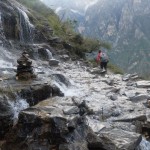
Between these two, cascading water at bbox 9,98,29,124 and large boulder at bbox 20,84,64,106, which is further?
large boulder at bbox 20,84,64,106

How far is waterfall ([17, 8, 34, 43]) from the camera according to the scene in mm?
34406

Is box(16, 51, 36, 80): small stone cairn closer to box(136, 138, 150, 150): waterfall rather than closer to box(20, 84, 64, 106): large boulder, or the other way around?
box(20, 84, 64, 106): large boulder

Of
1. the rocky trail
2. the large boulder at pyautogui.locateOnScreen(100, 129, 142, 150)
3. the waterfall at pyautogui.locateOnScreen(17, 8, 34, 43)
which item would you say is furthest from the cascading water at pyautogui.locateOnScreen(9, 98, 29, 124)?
the waterfall at pyautogui.locateOnScreen(17, 8, 34, 43)

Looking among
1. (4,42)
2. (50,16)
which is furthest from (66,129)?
(50,16)

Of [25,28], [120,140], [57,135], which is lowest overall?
[120,140]

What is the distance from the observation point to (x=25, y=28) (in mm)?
35344

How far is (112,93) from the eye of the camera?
1919cm

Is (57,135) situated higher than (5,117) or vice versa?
(5,117)

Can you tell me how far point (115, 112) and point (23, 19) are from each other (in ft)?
74.1

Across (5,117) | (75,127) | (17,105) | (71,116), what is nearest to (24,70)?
(17,105)

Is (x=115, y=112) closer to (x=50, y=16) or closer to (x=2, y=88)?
(x=2, y=88)

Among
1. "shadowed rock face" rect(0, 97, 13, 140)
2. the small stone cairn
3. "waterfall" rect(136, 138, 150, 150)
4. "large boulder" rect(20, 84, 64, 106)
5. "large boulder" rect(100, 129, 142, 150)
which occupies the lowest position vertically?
"waterfall" rect(136, 138, 150, 150)

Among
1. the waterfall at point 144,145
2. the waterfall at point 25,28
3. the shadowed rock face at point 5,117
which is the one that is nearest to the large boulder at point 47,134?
the shadowed rock face at point 5,117

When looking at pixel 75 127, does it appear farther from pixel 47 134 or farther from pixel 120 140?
pixel 120 140
